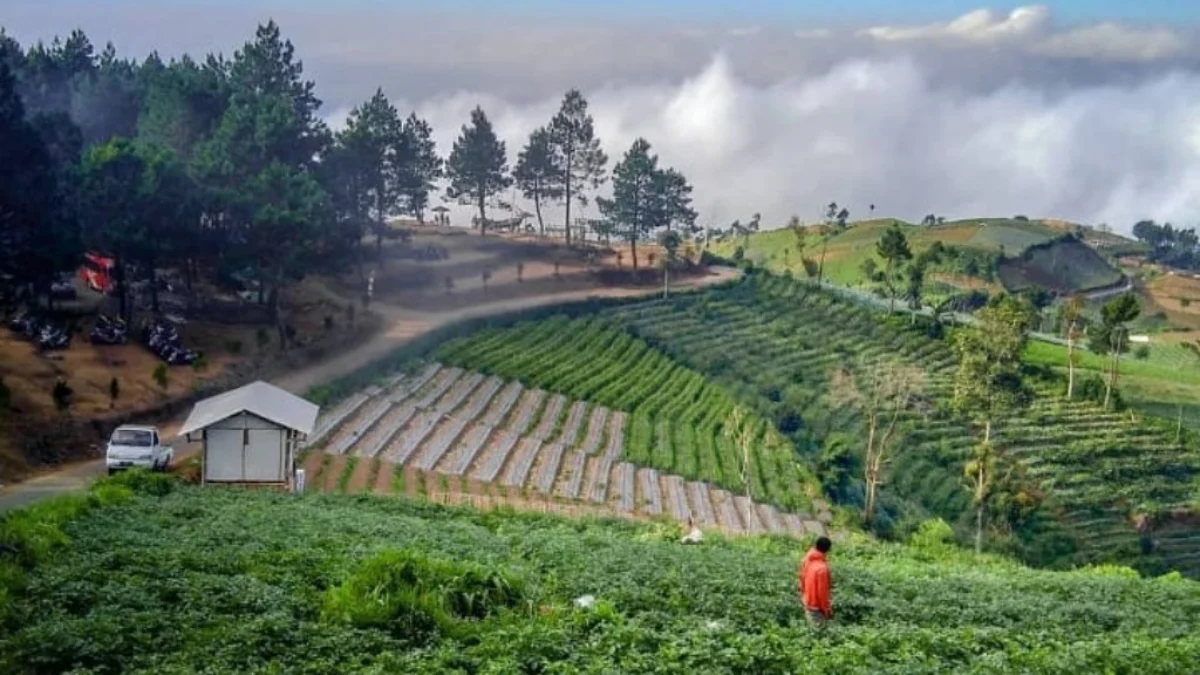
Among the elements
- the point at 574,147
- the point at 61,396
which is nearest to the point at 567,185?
the point at 574,147

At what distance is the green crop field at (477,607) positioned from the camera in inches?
470

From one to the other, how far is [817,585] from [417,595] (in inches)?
204

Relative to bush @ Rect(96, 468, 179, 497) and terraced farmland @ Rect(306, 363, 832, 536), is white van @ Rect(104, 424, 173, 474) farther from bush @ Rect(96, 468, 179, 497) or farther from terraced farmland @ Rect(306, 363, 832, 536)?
terraced farmland @ Rect(306, 363, 832, 536)

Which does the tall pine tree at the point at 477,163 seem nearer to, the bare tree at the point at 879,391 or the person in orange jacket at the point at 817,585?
the bare tree at the point at 879,391

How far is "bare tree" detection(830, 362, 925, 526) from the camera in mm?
55688

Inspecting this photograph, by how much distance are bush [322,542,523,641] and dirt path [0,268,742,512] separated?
14211mm

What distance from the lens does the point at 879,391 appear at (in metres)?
58.7

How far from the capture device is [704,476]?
146 feet

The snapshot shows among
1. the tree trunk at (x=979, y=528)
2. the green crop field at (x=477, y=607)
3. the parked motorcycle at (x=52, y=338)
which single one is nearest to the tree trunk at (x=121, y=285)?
the parked motorcycle at (x=52, y=338)

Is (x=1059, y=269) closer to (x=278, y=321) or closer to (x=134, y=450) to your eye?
(x=278, y=321)

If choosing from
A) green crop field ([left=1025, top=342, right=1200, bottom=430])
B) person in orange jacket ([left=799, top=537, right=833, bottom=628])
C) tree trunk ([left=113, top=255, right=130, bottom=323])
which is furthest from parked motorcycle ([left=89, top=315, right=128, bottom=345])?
green crop field ([left=1025, top=342, right=1200, bottom=430])

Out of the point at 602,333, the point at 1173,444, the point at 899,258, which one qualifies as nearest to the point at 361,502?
the point at 602,333

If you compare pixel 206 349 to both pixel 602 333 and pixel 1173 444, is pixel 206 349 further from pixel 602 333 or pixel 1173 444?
pixel 1173 444

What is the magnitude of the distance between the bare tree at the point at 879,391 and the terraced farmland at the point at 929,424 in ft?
2.46
